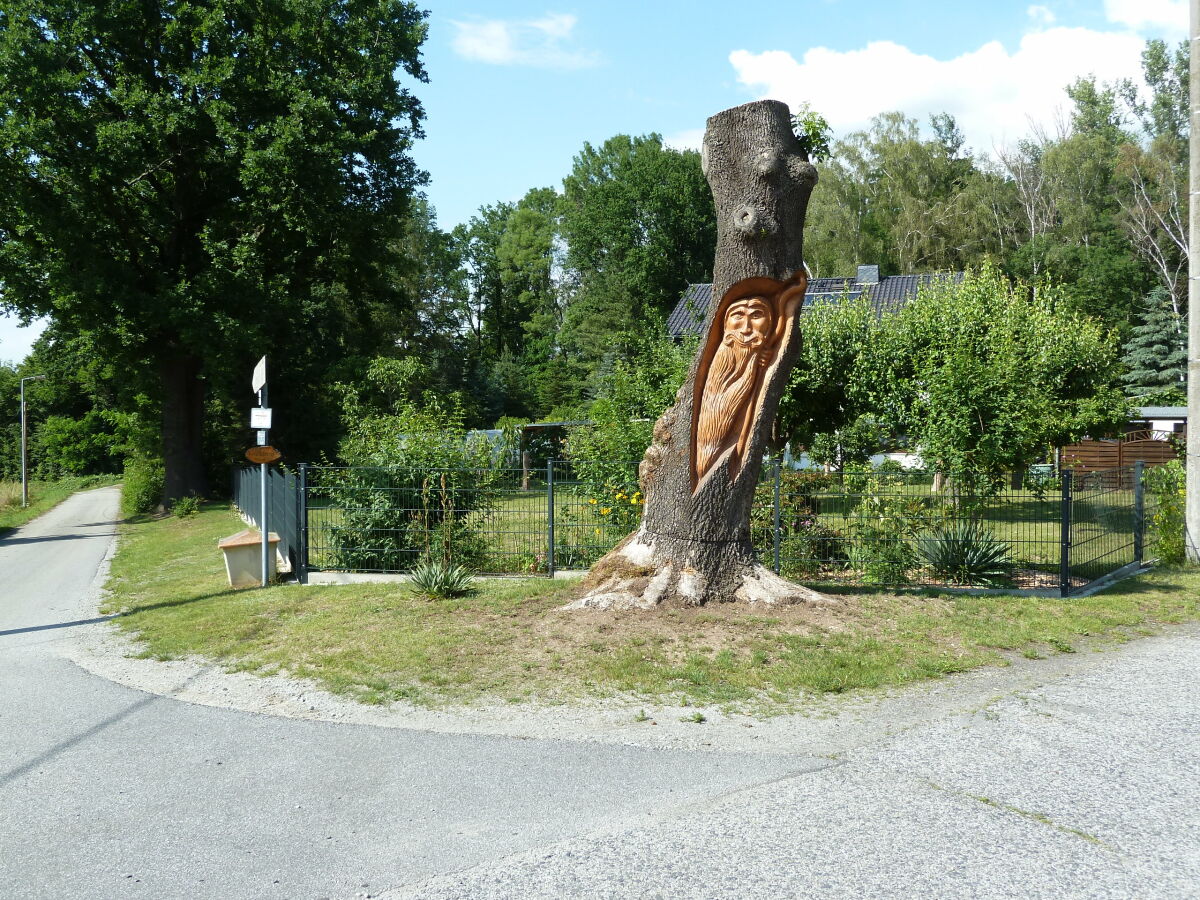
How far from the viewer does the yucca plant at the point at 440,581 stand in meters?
9.95

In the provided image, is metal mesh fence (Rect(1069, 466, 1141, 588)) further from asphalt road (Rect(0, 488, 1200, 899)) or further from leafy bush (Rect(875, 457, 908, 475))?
asphalt road (Rect(0, 488, 1200, 899))

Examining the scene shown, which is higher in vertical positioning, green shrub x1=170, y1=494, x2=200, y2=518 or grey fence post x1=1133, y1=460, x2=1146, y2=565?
grey fence post x1=1133, y1=460, x2=1146, y2=565

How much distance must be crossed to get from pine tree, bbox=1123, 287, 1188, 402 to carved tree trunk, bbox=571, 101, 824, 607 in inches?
1434

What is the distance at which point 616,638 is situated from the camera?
7820 mm

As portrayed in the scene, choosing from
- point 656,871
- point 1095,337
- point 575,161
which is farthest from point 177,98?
point 575,161

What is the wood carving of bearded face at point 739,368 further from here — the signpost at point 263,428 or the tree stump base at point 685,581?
the signpost at point 263,428

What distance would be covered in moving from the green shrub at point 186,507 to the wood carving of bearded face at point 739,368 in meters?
21.8

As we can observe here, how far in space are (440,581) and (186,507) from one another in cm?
2012

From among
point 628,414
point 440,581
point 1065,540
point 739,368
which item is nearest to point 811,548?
point 1065,540

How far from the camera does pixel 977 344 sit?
49.4 ft

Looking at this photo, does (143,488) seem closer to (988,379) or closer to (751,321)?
(988,379)

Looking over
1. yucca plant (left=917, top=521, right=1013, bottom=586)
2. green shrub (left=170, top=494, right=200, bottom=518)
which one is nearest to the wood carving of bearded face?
yucca plant (left=917, top=521, right=1013, bottom=586)

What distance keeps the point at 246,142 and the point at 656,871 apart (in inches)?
1003

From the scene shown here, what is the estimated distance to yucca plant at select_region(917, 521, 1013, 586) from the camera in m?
10.6
